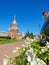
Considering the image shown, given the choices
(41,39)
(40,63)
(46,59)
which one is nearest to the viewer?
(40,63)

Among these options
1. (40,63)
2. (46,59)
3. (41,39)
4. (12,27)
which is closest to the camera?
(40,63)

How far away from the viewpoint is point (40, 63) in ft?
4.92

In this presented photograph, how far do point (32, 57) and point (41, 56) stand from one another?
0.78ft

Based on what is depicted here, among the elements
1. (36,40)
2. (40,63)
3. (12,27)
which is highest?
(12,27)

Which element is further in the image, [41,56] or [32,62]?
[41,56]

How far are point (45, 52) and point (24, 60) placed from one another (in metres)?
0.19

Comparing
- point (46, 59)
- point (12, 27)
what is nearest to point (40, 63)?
point (46, 59)

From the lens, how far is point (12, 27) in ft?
327

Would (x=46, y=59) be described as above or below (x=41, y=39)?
below

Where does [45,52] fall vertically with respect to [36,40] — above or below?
below

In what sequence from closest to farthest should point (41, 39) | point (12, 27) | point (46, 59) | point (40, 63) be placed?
point (40, 63)
point (46, 59)
point (41, 39)
point (12, 27)

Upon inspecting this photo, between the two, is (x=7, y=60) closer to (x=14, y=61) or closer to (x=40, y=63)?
(x=14, y=61)

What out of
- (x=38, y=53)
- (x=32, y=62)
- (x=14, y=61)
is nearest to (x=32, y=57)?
(x=32, y=62)

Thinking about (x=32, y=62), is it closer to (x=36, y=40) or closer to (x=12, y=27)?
(x=36, y=40)
